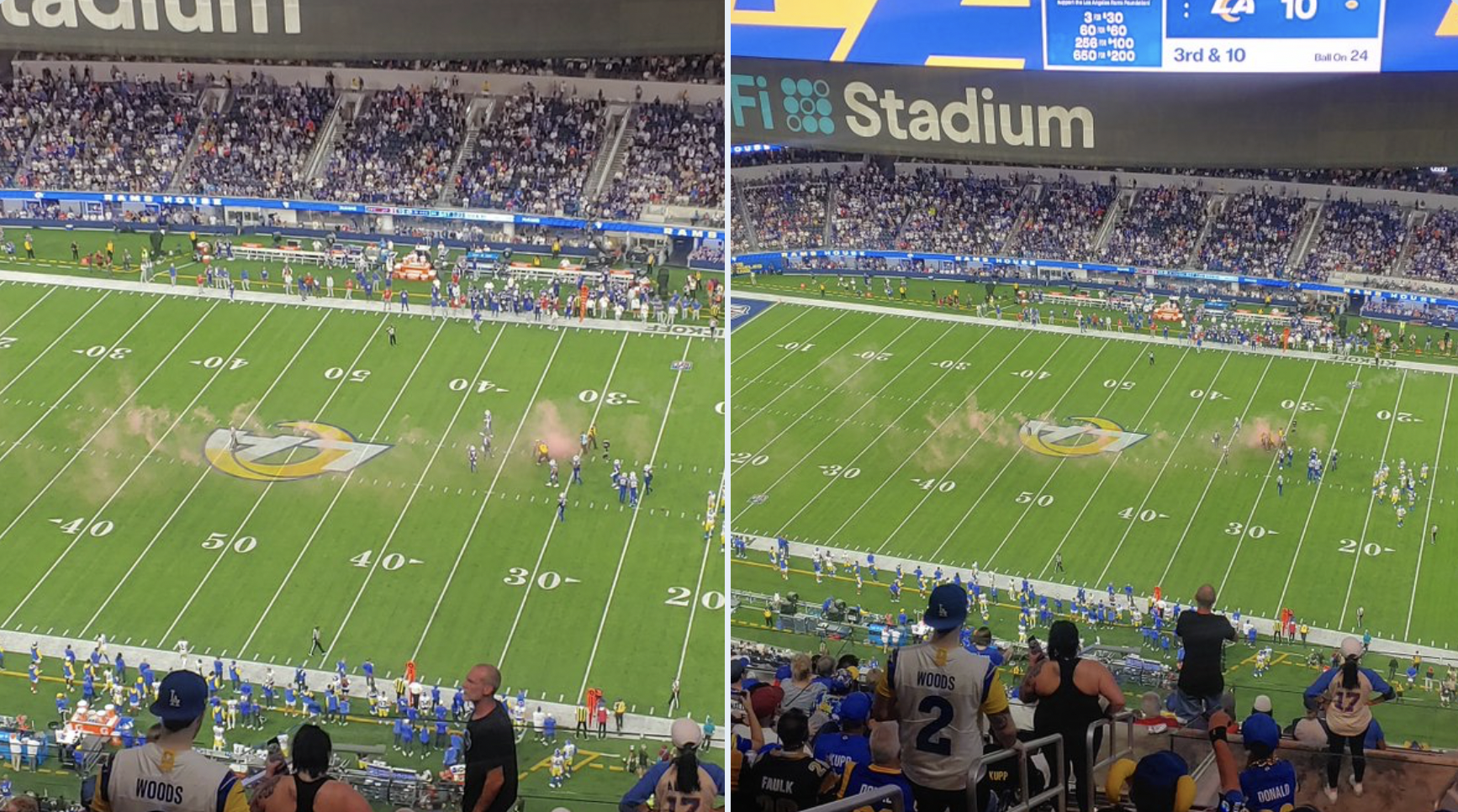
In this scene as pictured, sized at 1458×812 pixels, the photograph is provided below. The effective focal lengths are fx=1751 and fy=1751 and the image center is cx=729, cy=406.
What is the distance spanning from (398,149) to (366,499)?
29.5 feet

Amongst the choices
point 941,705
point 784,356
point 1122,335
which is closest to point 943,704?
point 941,705

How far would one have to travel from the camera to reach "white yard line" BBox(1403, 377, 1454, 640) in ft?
66.5

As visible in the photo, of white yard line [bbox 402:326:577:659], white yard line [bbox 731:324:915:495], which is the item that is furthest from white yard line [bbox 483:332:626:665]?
white yard line [bbox 731:324:915:495]

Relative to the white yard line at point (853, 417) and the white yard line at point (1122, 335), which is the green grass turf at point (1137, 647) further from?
the white yard line at point (1122, 335)

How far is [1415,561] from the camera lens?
70.6ft

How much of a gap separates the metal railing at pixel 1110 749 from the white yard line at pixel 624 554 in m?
11.3

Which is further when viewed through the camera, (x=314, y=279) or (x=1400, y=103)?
(x=314, y=279)

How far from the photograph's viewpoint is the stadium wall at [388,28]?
2125 cm

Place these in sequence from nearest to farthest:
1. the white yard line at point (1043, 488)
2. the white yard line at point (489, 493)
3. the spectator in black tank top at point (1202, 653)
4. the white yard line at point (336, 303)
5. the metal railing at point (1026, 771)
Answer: the metal railing at point (1026, 771)
the spectator in black tank top at point (1202, 653)
the white yard line at point (489, 493)
the white yard line at point (1043, 488)
the white yard line at point (336, 303)

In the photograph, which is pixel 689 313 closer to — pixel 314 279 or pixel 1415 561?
pixel 314 279

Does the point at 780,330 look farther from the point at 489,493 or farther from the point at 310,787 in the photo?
the point at 310,787

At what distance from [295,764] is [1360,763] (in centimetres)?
370

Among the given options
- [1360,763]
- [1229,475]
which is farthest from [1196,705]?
[1229,475]

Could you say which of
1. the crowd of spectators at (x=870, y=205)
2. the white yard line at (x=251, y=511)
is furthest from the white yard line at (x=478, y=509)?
the crowd of spectators at (x=870, y=205)
